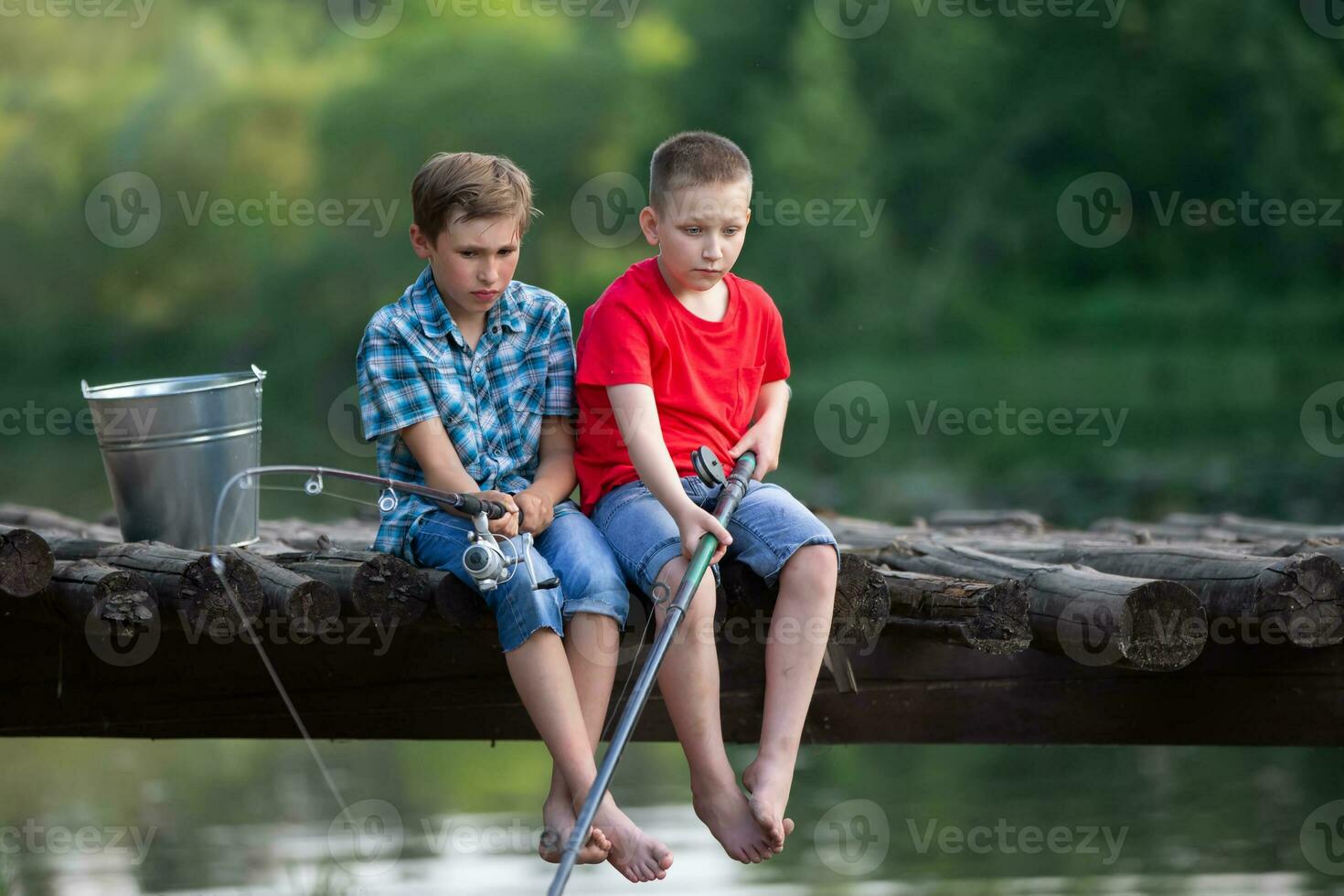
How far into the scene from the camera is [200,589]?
3.26 m

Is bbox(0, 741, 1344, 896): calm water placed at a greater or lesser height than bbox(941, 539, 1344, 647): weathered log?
lesser

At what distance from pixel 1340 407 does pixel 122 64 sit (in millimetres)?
19332

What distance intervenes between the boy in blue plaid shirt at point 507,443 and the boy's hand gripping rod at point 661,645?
13cm

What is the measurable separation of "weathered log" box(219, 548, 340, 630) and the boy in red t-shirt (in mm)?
545

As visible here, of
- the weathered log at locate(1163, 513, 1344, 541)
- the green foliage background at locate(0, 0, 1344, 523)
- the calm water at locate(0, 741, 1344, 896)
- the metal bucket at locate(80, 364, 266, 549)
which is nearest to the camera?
the metal bucket at locate(80, 364, 266, 549)

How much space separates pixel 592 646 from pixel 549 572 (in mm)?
154

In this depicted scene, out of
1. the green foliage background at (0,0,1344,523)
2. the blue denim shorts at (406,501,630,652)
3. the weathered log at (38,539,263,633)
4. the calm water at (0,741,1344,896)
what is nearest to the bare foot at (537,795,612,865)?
the blue denim shorts at (406,501,630,652)

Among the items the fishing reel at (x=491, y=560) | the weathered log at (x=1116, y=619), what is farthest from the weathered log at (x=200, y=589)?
the weathered log at (x=1116, y=619)

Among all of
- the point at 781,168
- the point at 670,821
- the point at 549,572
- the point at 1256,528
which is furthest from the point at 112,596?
the point at 781,168

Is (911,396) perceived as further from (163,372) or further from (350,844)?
(350,844)

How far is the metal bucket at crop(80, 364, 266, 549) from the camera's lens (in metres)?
3.48

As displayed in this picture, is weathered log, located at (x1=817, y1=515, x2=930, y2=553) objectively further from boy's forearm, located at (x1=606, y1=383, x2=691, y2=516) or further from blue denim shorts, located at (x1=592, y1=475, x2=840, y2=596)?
boy's forearm, located at (x1=606, y1=383, x2=691, y2=516)

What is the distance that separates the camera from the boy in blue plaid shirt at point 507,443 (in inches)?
117

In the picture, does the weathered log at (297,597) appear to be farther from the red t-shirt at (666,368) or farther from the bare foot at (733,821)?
the bare foot at (733,821)
